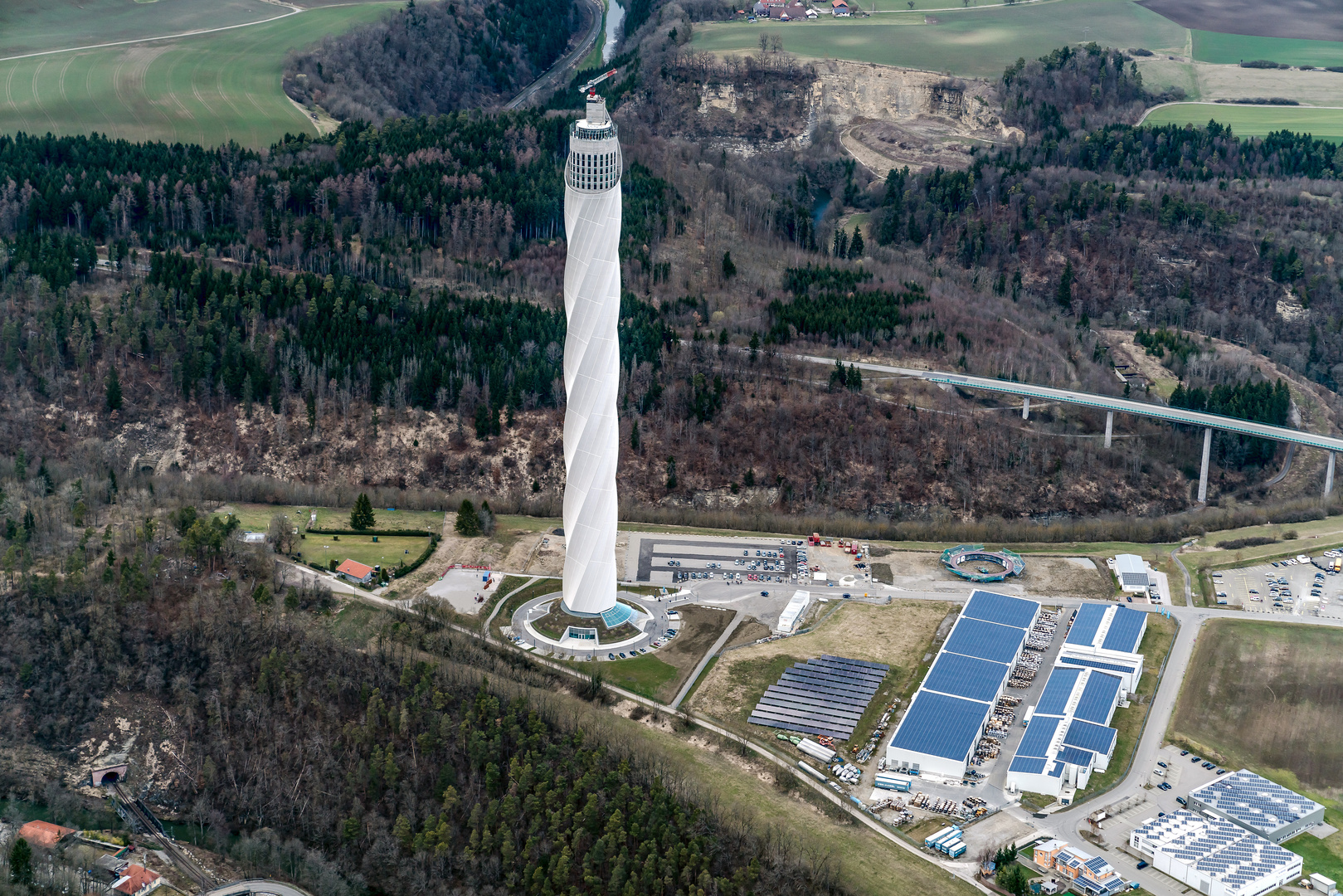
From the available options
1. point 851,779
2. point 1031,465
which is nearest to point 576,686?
point 851,779

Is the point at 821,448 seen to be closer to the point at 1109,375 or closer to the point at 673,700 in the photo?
the point at 1109,375

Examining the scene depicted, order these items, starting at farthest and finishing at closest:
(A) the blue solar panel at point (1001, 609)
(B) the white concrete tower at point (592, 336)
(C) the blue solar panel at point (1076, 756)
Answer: (A) the blue solar panel at point (1001, 609)
(B) the white concrete tower at point (592, 336)
(C) the blue solar panel at point (1076, 756)

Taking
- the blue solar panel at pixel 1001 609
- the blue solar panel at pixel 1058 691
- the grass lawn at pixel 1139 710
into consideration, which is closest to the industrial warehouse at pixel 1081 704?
the blue solar panel at pixel 1058 691

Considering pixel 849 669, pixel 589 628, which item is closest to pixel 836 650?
pixel 849 669

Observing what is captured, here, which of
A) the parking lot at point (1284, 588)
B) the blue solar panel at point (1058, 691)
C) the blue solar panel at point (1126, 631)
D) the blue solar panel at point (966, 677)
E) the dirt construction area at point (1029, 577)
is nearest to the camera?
the blue solar panel at point (1058, 691)

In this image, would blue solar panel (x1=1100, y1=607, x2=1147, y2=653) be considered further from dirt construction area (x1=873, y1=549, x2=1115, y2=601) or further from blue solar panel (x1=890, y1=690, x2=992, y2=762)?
blue solar panel (x1=890, y1=690, x2=992, y2=762)

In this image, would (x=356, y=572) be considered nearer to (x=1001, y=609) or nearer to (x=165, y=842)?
(x=165, y=842)

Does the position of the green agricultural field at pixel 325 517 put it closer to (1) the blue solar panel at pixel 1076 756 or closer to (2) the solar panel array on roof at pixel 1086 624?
(2) the solar panel array on roof at pixel 1086 624
